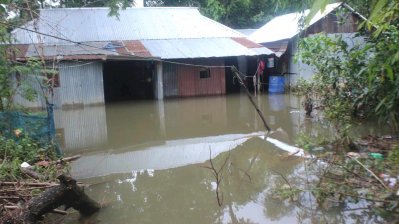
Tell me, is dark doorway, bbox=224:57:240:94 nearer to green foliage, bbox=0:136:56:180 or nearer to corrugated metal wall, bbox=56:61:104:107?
corrugated metal wall, bbox=56:61:104:107

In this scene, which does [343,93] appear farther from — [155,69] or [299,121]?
[155,69]

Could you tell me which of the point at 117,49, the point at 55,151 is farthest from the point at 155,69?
the point at 55,151

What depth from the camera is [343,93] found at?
10.2 m

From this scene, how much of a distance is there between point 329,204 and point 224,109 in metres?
9.55

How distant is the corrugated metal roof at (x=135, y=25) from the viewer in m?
18.8

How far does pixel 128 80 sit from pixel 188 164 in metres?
14.3

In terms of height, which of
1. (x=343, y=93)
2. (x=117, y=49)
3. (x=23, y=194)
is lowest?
(x=23, y=194)

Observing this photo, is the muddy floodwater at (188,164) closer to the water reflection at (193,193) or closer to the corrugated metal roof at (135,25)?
the water reflection at (193,193)

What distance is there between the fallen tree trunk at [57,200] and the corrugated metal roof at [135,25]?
1485 centimetres

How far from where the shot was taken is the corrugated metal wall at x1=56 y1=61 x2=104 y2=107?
52.5ft

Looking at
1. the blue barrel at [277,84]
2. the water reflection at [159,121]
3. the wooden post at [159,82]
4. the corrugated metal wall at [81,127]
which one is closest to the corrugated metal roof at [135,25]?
the wooden post at [159,82]

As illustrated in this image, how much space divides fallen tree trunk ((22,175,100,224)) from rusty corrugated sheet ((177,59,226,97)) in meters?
14.2

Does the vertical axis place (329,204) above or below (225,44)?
below

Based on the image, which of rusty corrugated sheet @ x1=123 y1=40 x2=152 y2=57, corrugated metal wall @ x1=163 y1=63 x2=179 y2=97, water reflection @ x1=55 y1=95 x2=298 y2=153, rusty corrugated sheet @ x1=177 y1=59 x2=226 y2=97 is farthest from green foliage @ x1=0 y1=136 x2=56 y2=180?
rusty corrugated sheet @ x1=177 y1=59 x2=226 y2=97
